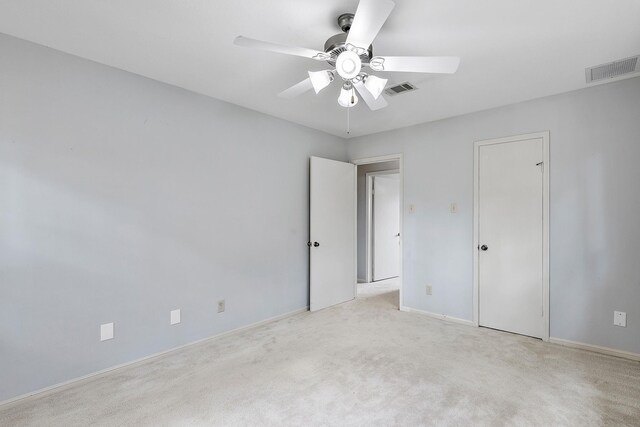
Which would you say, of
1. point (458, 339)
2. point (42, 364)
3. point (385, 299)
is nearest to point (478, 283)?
point (458, 339)

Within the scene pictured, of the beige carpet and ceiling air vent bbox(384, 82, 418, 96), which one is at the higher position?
ceiling air vent bbox(384, 82, 418, 96)

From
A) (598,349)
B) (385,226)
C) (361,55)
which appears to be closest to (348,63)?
(361,55)

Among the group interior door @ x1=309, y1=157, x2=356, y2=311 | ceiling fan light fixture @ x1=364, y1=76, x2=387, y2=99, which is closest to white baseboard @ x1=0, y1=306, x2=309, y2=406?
interior door @ x1=309, y1=157, x2=356, y2=311

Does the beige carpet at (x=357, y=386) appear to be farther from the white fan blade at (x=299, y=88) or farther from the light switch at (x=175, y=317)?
the white fan blade at (x=299, y=88)

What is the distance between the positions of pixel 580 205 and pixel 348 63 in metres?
2.61

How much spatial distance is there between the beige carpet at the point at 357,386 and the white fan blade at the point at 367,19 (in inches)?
82.2

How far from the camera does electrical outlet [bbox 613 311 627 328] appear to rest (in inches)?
105

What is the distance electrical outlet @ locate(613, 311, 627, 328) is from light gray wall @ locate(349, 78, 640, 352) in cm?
3

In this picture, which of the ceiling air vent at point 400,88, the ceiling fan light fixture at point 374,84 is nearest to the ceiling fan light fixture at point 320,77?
the ceiling fan light fixture at point 374,84

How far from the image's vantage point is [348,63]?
1.67 meters

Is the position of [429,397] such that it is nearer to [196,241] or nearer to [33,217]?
[196,241]

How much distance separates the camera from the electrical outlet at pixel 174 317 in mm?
2801

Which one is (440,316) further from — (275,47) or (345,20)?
(275,47)

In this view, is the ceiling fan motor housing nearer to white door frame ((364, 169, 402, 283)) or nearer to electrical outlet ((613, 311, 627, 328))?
electrical outlet ((613, 311, 627, 328))
